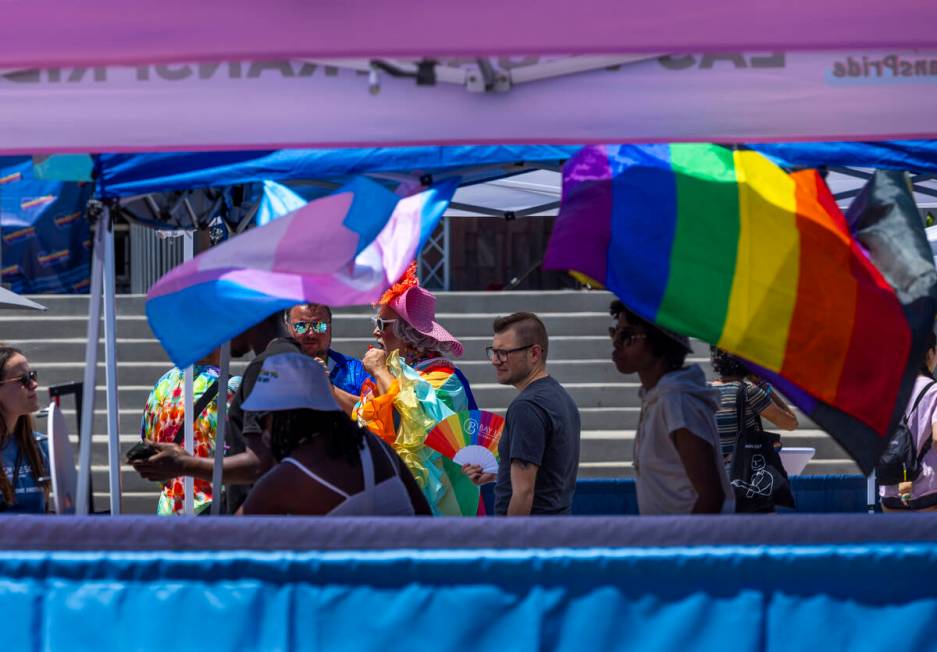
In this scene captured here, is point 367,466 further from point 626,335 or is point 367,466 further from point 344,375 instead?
point 344,375

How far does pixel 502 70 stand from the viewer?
304 cm

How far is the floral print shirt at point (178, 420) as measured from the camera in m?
5.08

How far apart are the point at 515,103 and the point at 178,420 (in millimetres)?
2650

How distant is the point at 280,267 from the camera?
3346mm

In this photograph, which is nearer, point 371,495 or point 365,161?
point 371,495

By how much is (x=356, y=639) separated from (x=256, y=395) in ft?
2.76

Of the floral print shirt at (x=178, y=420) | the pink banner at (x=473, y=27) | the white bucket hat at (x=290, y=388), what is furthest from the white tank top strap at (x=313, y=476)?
the floral print shirt at (x=178, y=420)

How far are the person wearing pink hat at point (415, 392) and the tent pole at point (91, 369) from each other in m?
1.70

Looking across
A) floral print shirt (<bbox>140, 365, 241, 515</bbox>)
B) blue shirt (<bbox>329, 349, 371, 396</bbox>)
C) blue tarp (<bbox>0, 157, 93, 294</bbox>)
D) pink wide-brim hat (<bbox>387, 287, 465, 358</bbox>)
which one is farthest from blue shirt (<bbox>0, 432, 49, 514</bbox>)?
pink wide-brim hat (<bbox>387, 287, 465, 358</bbox>)

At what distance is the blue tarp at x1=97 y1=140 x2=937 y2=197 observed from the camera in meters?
3.53

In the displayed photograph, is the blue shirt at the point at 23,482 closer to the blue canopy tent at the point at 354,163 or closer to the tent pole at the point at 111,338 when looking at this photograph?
the tent pole at the point at 111,338

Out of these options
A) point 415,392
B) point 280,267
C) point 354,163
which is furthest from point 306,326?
point 280,267

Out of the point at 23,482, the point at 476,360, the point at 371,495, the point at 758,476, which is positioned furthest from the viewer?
the point at 476,360

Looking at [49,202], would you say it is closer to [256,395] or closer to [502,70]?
[256,395]
